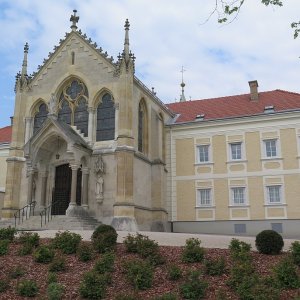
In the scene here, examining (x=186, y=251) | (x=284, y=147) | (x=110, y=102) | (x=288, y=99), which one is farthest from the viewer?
(x=288, y=99)

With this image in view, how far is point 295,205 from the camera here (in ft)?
95.9

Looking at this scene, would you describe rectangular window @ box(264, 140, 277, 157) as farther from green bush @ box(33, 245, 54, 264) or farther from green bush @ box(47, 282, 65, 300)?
green bush @ box(47, 282, 65, 300)

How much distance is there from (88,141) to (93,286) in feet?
58.5

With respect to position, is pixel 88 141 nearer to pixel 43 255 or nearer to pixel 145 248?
pixel 43 255

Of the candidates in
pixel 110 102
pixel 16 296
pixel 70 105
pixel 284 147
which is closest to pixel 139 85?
pixel 110 102

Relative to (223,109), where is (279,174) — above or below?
below

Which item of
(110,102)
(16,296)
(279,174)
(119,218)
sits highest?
(110,102)

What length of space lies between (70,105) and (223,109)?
41.0ft

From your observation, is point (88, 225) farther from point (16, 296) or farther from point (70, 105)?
point (16, 296)

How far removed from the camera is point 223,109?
34.5 metres

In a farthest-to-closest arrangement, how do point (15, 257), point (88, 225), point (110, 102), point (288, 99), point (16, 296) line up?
point (288, 99) < point (110, 102) < point (88, 225) < point (15, 257) < point (16, 296)

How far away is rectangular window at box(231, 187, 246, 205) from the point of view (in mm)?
A: 30684

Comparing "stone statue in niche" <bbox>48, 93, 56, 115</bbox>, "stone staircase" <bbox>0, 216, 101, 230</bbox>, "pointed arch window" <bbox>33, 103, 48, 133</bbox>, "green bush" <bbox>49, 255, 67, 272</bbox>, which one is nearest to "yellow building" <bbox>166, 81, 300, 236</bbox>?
"stone staircase" <bbox>0, 216, 101, 230</bbox>

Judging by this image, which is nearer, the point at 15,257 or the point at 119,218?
the point at 15,257
